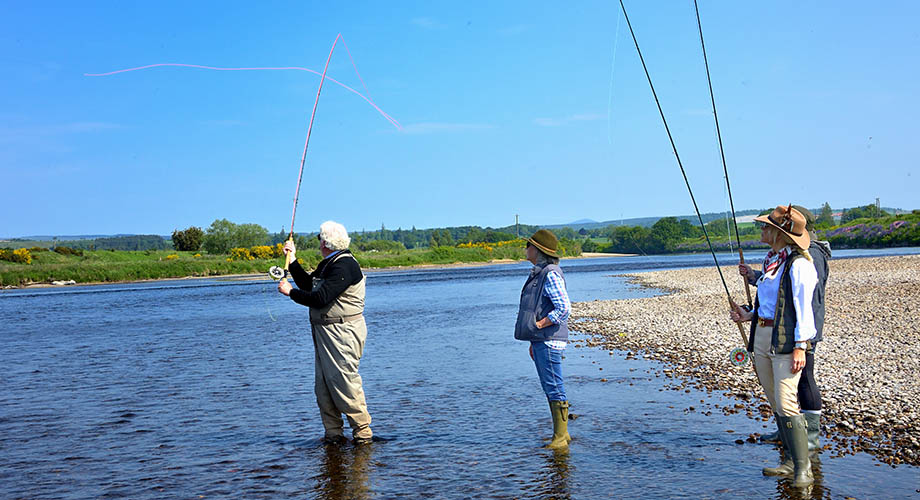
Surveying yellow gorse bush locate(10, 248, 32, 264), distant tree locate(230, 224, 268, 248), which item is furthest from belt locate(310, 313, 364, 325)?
distant tree locate(230, 224, 268, 248)

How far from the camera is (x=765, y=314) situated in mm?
5355

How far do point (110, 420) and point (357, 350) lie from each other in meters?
4.15

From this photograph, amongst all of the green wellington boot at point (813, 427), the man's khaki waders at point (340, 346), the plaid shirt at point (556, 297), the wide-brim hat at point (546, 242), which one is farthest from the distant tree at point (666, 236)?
the man's khaki waders at point (340, 346)

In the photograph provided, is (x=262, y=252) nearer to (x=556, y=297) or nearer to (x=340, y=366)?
(x=340, y=366)

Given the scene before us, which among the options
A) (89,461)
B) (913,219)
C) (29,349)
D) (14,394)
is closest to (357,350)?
(89,461)

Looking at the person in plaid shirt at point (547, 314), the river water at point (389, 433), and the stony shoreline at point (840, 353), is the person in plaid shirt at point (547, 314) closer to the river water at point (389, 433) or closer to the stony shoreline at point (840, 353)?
the river water at point (389, 433)

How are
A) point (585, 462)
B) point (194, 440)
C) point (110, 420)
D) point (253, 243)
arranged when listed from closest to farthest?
1. point (585, 462)
2. point (194, 440)
3. point (110, 420)
4. point (253, 243)

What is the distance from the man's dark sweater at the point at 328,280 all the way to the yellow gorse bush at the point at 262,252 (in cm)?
7818

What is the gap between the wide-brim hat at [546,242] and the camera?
21.5 feet

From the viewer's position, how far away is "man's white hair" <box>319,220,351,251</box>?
6.68 meters

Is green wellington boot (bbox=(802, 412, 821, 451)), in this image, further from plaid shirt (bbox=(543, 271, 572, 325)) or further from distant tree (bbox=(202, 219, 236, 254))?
distant tree (bbox=(202, 219, 236, 254))

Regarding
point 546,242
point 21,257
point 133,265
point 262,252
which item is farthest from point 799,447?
point 262,252

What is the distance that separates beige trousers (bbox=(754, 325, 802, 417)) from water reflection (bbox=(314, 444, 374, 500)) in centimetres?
312

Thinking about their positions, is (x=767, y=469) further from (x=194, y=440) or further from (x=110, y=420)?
(x=110, y=420)
